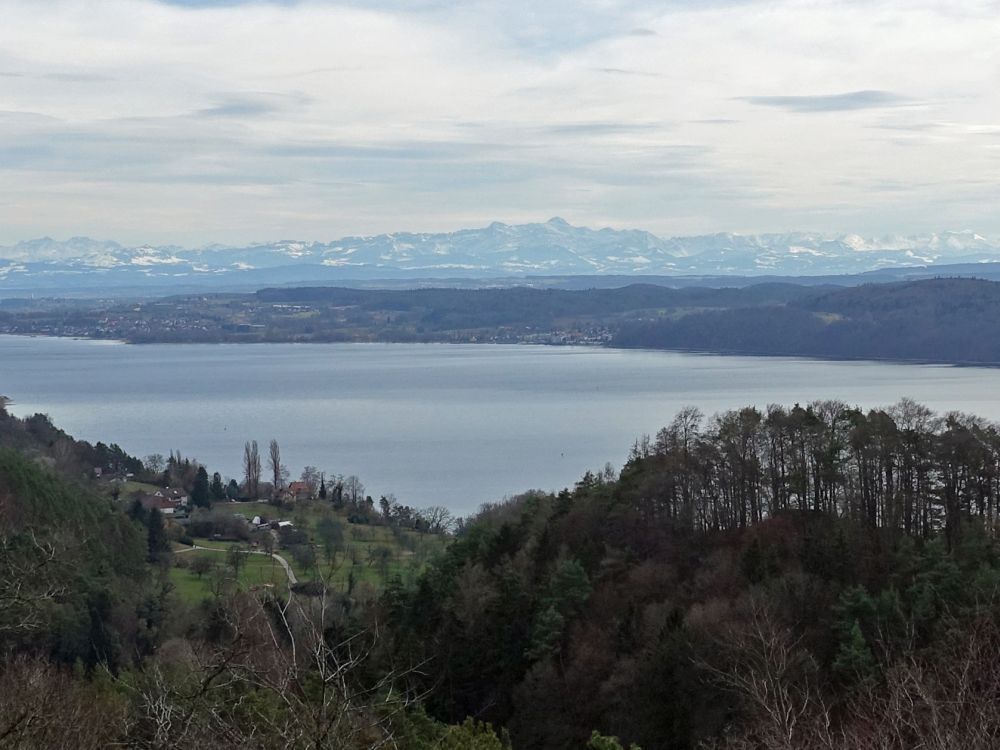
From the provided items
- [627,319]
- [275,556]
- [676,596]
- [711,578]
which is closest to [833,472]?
[711,578]

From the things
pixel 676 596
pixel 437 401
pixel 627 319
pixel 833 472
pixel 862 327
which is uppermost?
pixel 627 319

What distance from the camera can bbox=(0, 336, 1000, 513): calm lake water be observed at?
55875 mm

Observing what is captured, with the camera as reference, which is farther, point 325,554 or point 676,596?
point 325,554

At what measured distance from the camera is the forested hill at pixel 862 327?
11350cm

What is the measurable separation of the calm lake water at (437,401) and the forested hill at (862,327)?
27.8 ft

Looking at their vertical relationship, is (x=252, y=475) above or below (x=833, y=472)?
below

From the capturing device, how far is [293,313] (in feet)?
583

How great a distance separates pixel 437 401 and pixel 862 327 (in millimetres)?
55764

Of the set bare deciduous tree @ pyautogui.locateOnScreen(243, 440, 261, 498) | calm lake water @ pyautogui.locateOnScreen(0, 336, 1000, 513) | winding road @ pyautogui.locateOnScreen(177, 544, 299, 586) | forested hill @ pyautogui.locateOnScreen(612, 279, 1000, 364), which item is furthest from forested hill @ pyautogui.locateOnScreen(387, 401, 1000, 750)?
forested hill @ pyautogui.locateOnScreen(612, 279, 1000, 364)

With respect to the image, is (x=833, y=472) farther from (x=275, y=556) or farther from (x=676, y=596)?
(x=275, y=556)

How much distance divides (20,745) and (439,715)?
13709 mm

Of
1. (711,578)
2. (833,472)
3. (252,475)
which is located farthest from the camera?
(252,475)

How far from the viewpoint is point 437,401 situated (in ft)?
268

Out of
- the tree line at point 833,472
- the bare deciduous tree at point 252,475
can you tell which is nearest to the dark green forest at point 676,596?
the tree line at point 833,472
